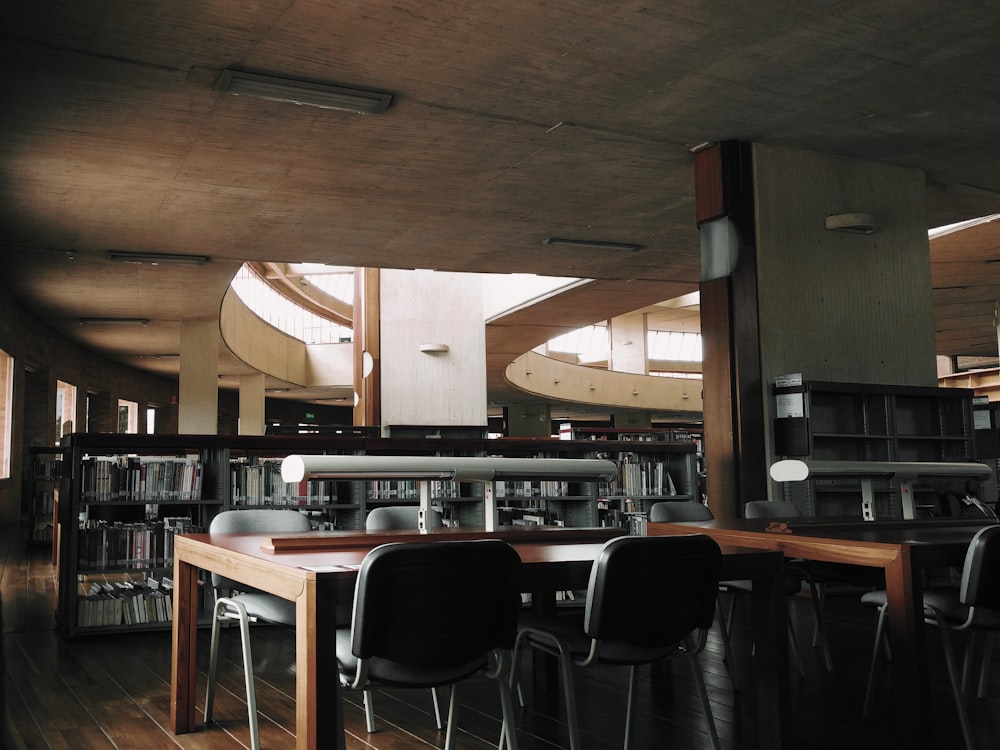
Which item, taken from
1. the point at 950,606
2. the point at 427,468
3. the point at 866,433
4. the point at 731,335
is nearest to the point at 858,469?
the point at 950,606

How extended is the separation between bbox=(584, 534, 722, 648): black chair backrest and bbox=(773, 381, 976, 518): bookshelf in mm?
3482

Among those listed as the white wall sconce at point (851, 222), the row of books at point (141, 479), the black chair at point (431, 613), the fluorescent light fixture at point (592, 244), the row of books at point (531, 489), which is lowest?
the black chair at point (431, 613)

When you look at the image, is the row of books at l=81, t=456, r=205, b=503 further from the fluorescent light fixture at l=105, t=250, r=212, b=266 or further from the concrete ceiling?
the fluorescent light fixture at l=105, t=250, r=212, b=266

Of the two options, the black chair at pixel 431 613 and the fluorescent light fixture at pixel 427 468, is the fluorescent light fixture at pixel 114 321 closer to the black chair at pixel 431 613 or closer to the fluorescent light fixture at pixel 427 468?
the fluorescent light fixture at pixel 427 468

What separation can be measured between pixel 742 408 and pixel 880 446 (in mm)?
1299

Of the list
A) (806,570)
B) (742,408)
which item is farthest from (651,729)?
(742,408)

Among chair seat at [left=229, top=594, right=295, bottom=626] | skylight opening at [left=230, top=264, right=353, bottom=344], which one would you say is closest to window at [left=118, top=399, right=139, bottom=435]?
skylight opening at [left=230, top=264, right=353, bottom=344]

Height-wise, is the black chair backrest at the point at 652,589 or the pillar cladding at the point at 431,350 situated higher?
the pillar cladding at the point at 431,350

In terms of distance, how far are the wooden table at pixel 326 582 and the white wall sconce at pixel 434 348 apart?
8.07m

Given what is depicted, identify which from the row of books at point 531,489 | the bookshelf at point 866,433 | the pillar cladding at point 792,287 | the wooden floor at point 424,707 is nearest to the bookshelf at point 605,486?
the row of books at point 531,489

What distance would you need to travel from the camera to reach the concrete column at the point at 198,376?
13.5 meters

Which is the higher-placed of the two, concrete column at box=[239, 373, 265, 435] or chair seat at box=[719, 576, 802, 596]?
concrete column at box=[239, 373, 265, 435]

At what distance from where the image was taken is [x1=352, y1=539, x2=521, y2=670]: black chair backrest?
2383mm

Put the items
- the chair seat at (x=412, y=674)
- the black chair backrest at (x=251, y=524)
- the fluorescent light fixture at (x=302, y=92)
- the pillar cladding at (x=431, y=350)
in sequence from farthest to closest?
the pillar cladding at (x=431, y=350) → the fluorescent light fixture at (x=302, y=92) → the black chair backrest at (x=251, y=524) → the chair seat at (x=412, y=674)
